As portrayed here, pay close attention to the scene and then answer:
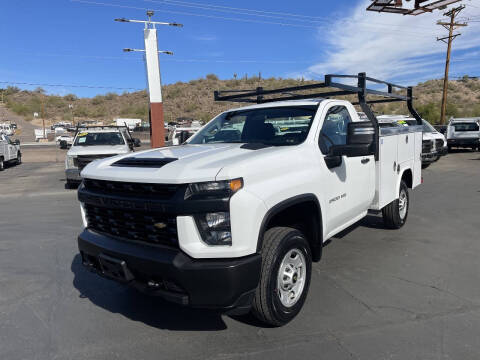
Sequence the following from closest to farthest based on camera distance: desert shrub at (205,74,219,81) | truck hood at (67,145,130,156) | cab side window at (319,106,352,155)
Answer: cab side window at (319,106,352,155) → truck hood at (67,145,130,156) → desert shrub at (205,74,219,81)

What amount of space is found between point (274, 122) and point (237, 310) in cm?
214

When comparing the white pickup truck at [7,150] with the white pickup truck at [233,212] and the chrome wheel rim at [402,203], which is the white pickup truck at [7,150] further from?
the chrome wheel rim at [402,203]

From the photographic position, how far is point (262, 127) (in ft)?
13.6

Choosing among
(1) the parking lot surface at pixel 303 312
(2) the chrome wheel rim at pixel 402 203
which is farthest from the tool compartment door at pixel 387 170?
(1) the parking lot surface at pixel 303 312

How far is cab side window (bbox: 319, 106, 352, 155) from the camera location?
379cm

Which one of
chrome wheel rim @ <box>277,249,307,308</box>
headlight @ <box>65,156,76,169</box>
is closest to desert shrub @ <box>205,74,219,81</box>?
headlight @ <box>65,156,76,169</box>

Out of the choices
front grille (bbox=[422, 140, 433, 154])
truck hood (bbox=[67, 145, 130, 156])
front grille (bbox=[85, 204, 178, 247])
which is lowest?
front grille (bbox=[422, 140, 433, 154])

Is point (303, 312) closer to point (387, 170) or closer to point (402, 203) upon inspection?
point (387, 170)

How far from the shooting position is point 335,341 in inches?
115

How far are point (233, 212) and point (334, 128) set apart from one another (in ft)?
6.88

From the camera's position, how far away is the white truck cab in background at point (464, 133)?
18.7 m

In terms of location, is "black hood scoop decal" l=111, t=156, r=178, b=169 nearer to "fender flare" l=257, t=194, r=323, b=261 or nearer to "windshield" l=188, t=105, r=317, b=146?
"fender flare" l=257, t=194, r=323, b=261

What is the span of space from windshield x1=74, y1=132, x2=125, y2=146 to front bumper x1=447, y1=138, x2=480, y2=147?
16.5 metres

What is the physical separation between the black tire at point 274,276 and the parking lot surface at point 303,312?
0.15 m
